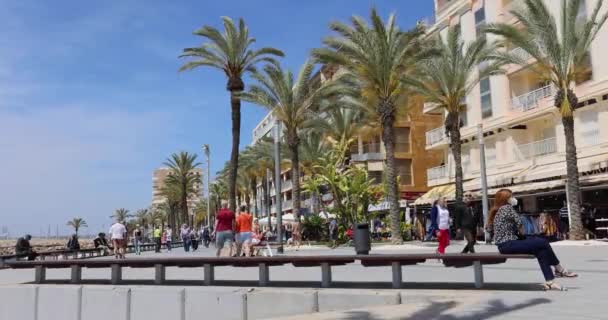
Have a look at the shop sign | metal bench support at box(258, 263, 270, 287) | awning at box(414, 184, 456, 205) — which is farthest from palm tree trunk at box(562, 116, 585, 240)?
metal bench support at box(258, 263, 270, 287)

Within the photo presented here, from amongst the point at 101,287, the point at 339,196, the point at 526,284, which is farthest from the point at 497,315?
the point at 339,196

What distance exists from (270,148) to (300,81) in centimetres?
2097

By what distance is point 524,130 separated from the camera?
115ft

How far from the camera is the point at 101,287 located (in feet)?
32.0

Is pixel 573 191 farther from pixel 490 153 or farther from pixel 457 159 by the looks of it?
pixel 490 153

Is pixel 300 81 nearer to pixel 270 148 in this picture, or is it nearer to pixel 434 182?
pixel 434 182

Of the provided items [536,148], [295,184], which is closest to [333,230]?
[295,184]

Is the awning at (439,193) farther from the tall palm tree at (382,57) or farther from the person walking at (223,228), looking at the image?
the person walking at (223,228)

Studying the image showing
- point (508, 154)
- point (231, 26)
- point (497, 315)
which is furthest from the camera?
point (508, 154)

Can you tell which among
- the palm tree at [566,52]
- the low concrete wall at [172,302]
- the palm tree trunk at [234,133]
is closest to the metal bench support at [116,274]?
the low concrete wall at [172,302]

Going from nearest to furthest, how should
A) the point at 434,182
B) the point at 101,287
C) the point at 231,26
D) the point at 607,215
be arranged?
the point at 101,287, the point at 607,215, the point at 231,26, the point at 434,182

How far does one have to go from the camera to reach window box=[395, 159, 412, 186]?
51.6m

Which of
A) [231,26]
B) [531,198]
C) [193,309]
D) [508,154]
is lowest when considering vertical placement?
[193,309]

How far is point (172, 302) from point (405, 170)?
44202 mm
